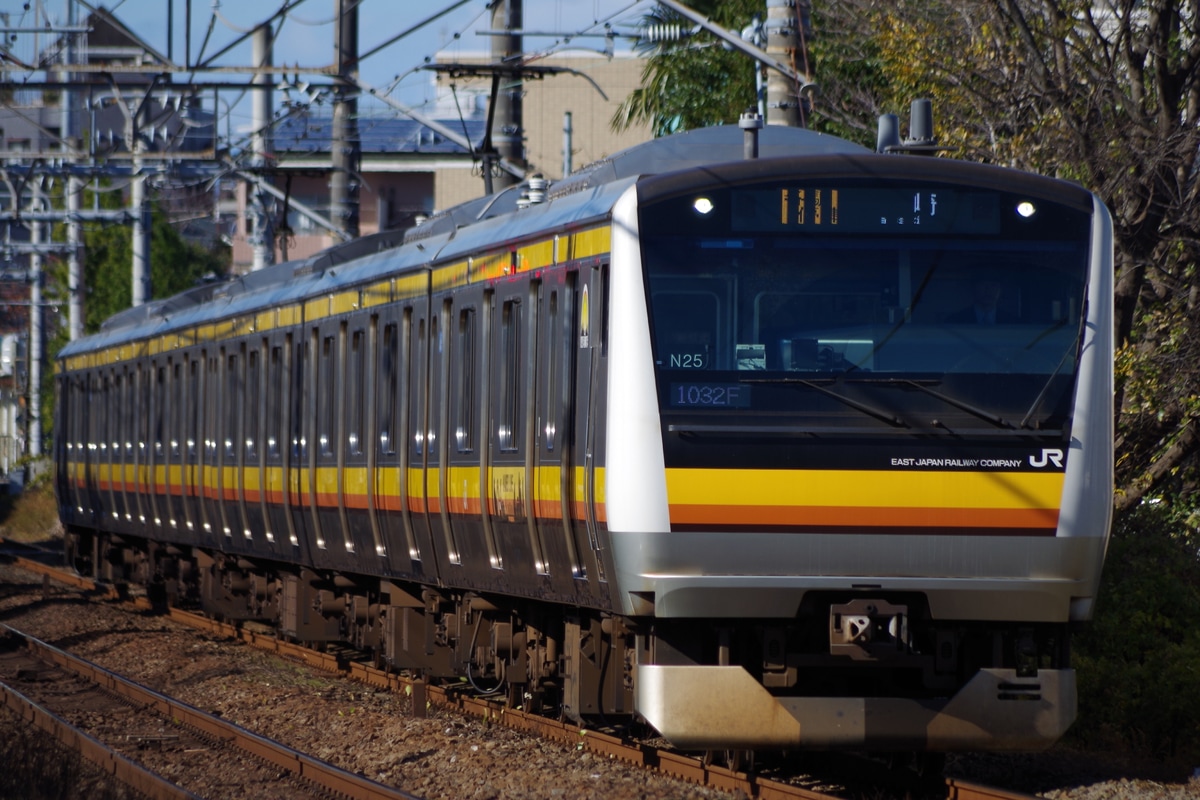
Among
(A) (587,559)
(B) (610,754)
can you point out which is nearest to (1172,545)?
(B) (610,754)

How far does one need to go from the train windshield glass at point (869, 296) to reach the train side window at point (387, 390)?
15.2ft

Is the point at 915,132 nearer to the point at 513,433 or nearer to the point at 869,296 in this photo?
the point at 869,296

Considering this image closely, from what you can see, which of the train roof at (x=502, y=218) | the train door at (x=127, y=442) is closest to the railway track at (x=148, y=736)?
the train roof at (x=502, y=218)

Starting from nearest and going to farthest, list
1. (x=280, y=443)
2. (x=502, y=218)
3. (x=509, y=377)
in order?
1. (x=509, y=377)
2. (x=502, y=218)
3. (x=280, y=443)

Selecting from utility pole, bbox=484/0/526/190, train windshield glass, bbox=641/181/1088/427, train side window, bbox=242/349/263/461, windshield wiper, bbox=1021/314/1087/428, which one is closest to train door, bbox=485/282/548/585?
train windshield glass, bbox=641/181/1088/427

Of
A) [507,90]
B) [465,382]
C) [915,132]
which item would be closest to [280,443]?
[465,382]

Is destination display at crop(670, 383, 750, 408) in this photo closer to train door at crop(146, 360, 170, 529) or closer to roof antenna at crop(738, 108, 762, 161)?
roof antenna at crop(738, 108, 762, 161)

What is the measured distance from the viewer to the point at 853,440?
8516 millimetres

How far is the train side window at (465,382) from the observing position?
11.4 metres

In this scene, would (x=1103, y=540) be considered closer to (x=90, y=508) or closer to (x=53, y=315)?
(x=90, y=508)

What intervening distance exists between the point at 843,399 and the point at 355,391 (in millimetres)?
6169

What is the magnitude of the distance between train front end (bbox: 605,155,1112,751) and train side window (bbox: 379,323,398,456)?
4.53m

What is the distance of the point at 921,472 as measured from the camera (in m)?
8.54

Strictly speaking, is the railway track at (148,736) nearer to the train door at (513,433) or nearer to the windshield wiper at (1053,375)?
the train door at (513,433)
